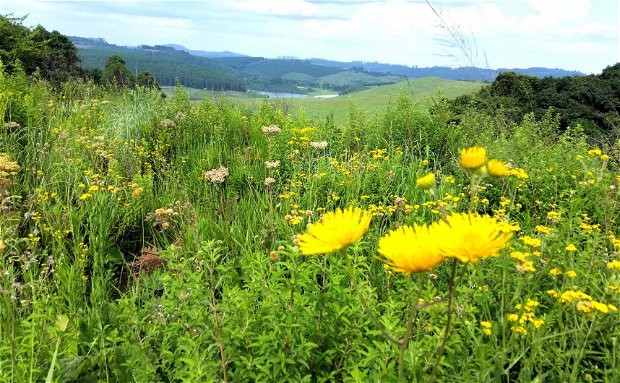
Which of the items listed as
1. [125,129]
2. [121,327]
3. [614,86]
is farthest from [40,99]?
[614,86]

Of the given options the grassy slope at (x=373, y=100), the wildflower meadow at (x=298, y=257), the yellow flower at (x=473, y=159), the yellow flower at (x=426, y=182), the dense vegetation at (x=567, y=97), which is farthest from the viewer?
the dense vegetation at (x=567, y=97)

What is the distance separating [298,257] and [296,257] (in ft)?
0.11

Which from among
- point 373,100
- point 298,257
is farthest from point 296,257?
point 373,100

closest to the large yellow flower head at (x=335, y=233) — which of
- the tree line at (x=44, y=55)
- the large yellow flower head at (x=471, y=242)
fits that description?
the large yellow flower head at (x=471, y=242)

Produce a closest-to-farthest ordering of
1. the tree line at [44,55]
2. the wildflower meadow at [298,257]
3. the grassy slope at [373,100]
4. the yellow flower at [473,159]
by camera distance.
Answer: the yellow flower at [473,159]
the wildflower meadow at [298,257]
the grassy slope at [373,100]
the tree line at [44,55]

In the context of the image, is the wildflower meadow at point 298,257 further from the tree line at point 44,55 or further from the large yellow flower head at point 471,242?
the tree line at point 44,55

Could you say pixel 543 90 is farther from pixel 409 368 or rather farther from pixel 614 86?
pixel 409 368

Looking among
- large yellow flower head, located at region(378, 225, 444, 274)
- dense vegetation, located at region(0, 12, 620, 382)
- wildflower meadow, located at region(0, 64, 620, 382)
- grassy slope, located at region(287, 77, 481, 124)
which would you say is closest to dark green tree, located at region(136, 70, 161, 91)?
wildflower meadow, located at region(0, 64, 620, 382)

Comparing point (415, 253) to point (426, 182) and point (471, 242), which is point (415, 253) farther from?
point (426, 182)

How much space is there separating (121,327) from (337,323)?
101 cm

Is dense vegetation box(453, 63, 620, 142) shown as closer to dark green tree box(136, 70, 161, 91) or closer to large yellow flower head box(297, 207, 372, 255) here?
dark green tree box(136, 70, 161, 91)

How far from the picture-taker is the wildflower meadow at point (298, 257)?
154 centimetres

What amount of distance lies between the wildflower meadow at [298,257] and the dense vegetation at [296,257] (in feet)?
0.06

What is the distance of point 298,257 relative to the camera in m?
1.87
